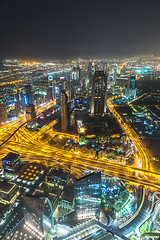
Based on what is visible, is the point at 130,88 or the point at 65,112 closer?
the point at 65,112

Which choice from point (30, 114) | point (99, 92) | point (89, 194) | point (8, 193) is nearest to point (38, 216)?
point (89, 194)

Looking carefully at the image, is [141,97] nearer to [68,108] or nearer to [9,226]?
[68,108]

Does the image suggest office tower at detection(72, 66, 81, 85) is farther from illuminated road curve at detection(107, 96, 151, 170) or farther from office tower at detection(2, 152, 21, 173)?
office tower at detection(2, 152, 21, 173)

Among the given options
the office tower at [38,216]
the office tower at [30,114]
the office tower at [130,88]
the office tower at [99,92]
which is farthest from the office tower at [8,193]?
the office tower at [130,88]

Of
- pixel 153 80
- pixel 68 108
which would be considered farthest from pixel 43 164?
pixel 153 80

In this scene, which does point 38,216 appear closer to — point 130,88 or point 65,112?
point 65,112

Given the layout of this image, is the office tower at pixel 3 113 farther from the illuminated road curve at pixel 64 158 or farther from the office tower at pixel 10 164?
the office tower at pixel 10 164
